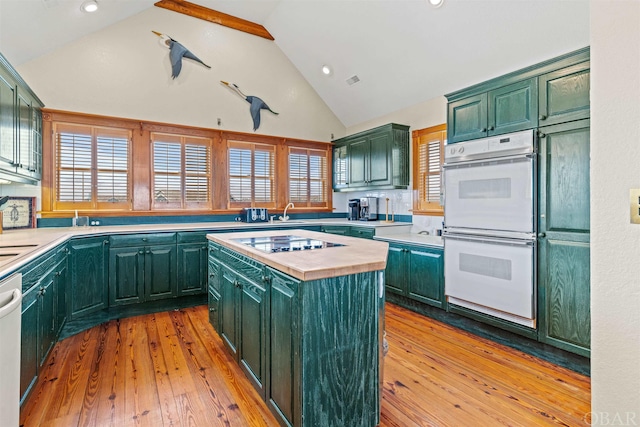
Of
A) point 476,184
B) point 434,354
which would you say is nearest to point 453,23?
point 476,184

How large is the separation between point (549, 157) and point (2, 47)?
191 inches

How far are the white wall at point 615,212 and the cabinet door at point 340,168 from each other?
14.7 ft

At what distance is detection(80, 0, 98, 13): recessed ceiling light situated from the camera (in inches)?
126

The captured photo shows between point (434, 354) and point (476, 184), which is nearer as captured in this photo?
point (434, 354)

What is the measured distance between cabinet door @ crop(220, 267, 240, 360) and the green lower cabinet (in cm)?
150

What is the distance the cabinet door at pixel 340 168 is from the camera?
563 centimetres

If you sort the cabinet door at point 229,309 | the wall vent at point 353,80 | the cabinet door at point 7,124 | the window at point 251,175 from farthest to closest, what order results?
the window at point 251,175
the wall vent at point 353,80
the cabinet door at point 7,124
the cabinet door at point 229,309

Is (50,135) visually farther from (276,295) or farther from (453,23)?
(453,23)

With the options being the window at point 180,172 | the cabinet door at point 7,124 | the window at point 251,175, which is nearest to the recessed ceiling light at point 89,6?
the cabinet door at point 7,124

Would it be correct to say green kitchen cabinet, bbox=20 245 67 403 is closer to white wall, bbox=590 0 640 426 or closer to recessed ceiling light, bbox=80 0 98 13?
recessed ceiling light, bbox=80 0 98 13

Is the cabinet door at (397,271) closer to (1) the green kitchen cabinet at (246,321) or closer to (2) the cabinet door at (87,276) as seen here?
(1) the green kitchen cabinet at (246,321)

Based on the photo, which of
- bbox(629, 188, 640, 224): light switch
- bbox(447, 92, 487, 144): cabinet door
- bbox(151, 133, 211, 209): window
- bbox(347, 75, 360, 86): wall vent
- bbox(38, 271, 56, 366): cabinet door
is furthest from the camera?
bbox(347, 75, 360, 86): wall vent

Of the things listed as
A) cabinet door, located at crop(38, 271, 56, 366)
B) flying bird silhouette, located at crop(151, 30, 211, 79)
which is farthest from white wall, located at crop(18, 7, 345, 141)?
cabinet door, located at crop(38, 271, 56, 366)

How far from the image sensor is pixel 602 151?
1104mm
